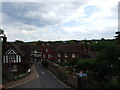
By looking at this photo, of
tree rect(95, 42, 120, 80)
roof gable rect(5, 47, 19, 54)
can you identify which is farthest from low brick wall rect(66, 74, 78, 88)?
roof gable rect(5, 47, 19, 54)

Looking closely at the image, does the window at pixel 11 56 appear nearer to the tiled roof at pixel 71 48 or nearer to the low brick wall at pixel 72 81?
the tiled roof at pixel 71 48

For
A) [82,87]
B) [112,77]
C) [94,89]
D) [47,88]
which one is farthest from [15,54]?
[112,77]

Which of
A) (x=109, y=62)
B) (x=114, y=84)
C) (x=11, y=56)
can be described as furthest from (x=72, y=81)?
(x=11, y=56)

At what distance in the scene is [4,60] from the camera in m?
50.3

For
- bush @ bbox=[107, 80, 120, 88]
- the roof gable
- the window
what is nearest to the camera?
bush @ bbox=[107, 80, 120, 88]

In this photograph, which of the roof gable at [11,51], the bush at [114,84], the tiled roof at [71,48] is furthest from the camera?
the tiled roof at [71,48]

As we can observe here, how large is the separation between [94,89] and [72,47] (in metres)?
43.3

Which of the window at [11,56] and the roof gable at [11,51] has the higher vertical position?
the roof gable at [11,51]

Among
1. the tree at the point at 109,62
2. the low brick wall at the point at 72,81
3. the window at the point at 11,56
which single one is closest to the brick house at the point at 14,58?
the window at the point at 11,56

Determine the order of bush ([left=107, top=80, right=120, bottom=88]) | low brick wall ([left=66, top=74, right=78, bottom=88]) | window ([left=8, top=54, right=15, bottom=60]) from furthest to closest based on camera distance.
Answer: window ([left=8, top=54, right=15, bottom=60]) → low brick wall ([left=66, top=74, right=78, bottom=88]) → bush ([left=107, top=80, right=120, bottom=88])

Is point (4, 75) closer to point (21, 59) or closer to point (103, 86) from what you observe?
point (21, 59)

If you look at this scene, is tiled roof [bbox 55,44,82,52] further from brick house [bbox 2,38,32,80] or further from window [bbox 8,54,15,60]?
window [bbox 8,54,15,60]

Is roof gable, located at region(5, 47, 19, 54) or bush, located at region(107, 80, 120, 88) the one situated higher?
roof gable, located at region(5, 47, 19, 54)

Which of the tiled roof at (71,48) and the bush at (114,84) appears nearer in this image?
the bush at (114,84)
